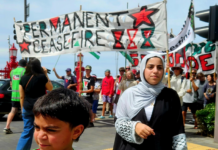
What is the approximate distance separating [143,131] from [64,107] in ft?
3.62

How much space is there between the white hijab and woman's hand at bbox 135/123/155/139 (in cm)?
20

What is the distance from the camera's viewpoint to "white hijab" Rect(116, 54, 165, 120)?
2482mm

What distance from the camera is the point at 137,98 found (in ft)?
8.34

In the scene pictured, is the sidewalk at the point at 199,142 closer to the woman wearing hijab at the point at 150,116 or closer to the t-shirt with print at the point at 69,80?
the woman wearing hijab at the point at 150,116

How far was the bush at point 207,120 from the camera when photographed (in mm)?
6289

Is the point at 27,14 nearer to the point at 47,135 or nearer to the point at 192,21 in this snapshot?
the point at 192,21

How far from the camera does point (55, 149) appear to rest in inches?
50.8

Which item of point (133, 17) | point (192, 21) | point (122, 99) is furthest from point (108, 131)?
point (122, 99)

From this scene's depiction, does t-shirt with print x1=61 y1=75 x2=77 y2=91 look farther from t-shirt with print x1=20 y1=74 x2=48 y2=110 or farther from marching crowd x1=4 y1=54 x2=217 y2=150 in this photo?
t-shirt with print x1=20 y1=74 x2=48 y2=110

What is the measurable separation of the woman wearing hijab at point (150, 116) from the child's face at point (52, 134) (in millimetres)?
1065

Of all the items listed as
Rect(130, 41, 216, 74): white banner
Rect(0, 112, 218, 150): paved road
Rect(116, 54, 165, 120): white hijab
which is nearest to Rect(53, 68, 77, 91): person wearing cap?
Rect(0, 112, 218, 150): paved road

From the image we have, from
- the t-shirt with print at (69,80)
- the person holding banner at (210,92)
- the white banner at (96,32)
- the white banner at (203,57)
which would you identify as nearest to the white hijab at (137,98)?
the white banner at (96,32)

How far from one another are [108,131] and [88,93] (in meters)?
1.26

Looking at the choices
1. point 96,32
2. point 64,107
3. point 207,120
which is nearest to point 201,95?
point 207,120
